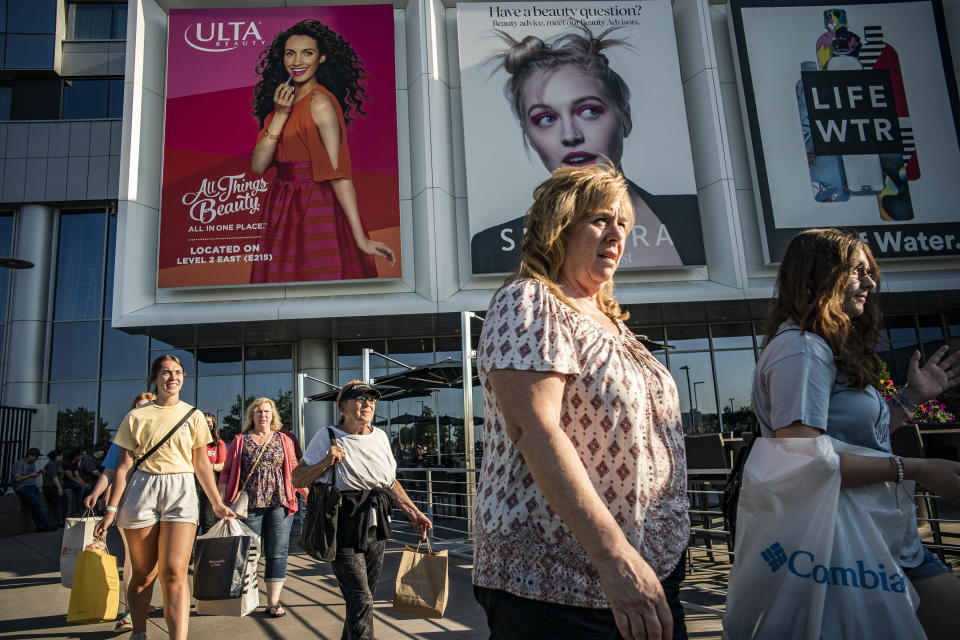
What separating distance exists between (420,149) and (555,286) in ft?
44.5

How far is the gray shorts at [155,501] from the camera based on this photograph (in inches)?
160

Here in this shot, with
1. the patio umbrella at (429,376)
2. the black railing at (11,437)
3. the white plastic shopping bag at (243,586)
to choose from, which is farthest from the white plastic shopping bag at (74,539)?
the black railing at (11,437)

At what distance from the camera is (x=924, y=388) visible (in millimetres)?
2400

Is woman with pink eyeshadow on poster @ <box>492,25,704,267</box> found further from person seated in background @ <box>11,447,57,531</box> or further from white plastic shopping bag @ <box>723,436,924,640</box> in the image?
white plastic shopping bag @ <box>723,436,924,640</box>

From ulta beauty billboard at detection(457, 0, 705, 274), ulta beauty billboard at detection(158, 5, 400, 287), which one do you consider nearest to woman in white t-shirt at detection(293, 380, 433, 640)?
ulta beauty billboard at detection(457, 0, 705, 274)

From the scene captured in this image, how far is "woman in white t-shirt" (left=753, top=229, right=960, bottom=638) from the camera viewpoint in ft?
5.82

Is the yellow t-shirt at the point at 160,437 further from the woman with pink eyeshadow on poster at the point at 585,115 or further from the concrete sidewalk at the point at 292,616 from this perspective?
the woman with pink eyeshadow on poster at the point at 585,115

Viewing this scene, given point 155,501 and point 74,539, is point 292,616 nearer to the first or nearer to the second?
point 155,501

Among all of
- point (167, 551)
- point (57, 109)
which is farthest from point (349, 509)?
point (57, 109)

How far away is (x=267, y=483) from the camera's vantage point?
19.2 feet

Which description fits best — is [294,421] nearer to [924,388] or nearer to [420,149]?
[420,149]

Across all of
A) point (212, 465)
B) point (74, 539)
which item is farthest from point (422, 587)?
point (74, 539)

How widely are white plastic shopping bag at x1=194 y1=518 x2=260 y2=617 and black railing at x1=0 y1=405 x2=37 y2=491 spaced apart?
37.9 feet

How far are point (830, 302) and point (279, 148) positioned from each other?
14220 millimetres
